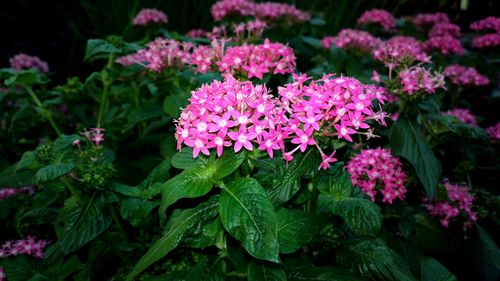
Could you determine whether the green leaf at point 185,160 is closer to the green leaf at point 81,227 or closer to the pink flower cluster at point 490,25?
the green leaf at point 81,227

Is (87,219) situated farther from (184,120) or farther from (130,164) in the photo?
(130,164)

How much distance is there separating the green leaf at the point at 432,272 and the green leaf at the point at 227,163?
0.76 meters

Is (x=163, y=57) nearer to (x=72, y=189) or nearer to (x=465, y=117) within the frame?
(x=72, y=189)

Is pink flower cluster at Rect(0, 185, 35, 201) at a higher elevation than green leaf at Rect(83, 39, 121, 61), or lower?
lower

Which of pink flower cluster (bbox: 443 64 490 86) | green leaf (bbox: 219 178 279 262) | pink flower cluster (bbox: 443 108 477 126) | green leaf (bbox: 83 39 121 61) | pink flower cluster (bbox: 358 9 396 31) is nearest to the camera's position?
green leaf (bbox: 219 178 279 262)

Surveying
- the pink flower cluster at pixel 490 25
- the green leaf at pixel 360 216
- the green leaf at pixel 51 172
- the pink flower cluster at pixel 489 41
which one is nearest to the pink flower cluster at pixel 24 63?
the green leaf at pixel 51 172

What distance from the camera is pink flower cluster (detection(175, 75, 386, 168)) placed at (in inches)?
27.6

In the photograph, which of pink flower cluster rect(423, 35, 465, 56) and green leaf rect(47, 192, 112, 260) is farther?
pink flower cluster rect(423, 35, 465, 56)

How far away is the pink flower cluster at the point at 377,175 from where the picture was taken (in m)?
1.12

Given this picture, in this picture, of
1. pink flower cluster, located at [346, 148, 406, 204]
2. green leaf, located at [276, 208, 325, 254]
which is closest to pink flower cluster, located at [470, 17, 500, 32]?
pink flower cluster, located at [346, 148, 406, 204]

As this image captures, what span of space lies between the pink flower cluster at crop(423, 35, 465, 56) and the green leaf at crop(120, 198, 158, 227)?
84.0 inches

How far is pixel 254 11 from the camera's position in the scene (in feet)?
7.49

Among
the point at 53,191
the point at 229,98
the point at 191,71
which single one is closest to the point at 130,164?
the point at 53,191

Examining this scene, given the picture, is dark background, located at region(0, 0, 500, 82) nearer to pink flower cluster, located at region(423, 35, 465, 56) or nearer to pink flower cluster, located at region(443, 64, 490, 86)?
pink flower cluster, located at region(423, 35, 465, 56)
